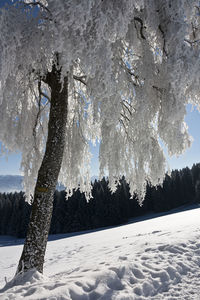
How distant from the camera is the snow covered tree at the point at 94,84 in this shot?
2.77 metres

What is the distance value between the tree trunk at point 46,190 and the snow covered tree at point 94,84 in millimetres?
16

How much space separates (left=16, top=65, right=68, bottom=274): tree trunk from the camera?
343 centimetres

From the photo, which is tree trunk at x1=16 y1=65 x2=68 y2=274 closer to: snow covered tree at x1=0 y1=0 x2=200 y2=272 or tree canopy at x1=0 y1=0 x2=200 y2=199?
snow covered tree at x1=0 y1=0 x2=200 y2=272

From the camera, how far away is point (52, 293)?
247 cm

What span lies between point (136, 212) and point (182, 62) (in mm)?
52902

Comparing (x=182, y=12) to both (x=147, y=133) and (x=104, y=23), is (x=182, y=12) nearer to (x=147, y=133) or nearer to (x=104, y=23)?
(x=104, y=23)

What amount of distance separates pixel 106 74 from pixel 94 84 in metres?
0.30

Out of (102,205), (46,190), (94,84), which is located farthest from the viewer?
(102,205)

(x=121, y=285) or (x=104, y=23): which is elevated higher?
(x=104, y=23)

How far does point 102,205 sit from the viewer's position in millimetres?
47469

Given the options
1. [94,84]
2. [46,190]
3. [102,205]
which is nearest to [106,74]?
[94,84]

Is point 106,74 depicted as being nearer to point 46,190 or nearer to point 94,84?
point 94,84

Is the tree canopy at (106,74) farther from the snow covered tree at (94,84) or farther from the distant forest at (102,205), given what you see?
the distant forest at (102,205)

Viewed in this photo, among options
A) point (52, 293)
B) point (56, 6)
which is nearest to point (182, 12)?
point (56, 6)
